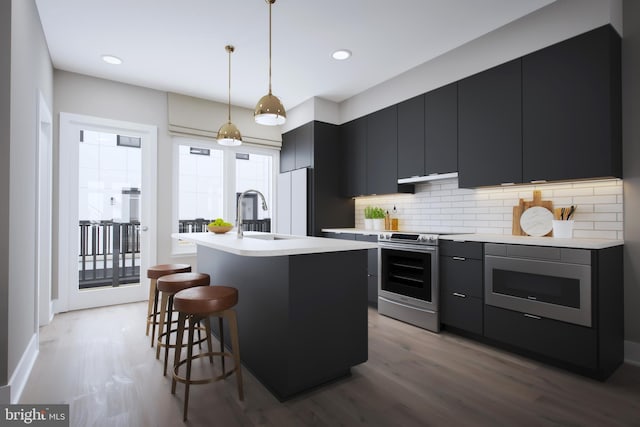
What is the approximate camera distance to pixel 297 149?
519 cm

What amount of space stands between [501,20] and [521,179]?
143cm

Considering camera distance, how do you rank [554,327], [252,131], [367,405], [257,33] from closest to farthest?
[367,405] < [554,327] < [257,33] < [252,131]

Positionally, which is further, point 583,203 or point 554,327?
point 583,203

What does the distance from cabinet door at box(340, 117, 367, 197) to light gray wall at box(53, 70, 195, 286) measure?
8.23 feet

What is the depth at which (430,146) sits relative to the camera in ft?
12.2

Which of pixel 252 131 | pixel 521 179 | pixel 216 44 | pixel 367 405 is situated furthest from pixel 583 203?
pixel 252 131

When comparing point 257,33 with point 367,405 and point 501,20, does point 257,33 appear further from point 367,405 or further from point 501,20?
point 367,405

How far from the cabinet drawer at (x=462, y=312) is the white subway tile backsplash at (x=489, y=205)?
864 mm

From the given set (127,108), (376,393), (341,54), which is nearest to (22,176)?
(127,108)

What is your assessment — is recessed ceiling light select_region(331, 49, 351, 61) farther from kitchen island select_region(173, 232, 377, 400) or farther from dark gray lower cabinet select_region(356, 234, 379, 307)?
kitchen island select_region(173, 232, 377, 400)

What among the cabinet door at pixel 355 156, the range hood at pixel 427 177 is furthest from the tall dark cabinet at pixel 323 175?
the range hood at pixel 427 177

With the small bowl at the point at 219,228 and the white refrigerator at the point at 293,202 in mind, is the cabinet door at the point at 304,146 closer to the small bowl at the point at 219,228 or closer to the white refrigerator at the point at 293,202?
the white refrigerator at the point at 293,202

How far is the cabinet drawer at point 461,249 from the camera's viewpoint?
2926 millimetres

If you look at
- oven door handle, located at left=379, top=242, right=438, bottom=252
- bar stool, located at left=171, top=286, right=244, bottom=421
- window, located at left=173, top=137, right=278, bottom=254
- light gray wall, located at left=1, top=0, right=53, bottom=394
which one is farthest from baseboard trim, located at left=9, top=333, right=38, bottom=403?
oven door handle, located at left=379, top=242, right=438, bottom=252
